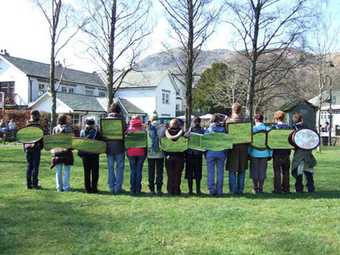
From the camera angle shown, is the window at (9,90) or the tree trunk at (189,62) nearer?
the tree trunk at (189,62)

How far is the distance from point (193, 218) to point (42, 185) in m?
5.30

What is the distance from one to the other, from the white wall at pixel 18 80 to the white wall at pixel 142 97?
15.4 m

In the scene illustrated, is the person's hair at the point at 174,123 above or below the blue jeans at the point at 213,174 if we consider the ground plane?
above

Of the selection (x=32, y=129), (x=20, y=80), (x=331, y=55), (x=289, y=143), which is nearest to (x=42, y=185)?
(x=32, y=129)

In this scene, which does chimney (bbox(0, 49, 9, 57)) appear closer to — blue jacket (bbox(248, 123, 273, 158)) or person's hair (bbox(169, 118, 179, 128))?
person's hair (bbox(169, 118, 179, 128))

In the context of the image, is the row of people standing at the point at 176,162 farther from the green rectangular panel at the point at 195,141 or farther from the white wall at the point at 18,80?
the white wall at the point at 18,80

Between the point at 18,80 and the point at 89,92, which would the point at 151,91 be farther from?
the point at 18,80

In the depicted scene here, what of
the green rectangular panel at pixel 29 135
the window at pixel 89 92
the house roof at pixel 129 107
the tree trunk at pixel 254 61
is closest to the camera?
the green rectangular panel at pixel 29 135

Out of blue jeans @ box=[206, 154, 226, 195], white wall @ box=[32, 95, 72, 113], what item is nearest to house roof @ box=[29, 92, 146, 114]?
white wall @ box=[32, 95, 72, 113]

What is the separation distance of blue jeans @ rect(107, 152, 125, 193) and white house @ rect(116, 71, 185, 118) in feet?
174

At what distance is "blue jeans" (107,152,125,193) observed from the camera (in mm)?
11281

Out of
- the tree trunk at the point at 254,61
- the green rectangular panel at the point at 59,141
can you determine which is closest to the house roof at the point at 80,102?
the tree trunk at the point at 254,61

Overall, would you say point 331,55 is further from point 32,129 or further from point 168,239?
point 168,239

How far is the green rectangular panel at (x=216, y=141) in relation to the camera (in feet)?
36.0
